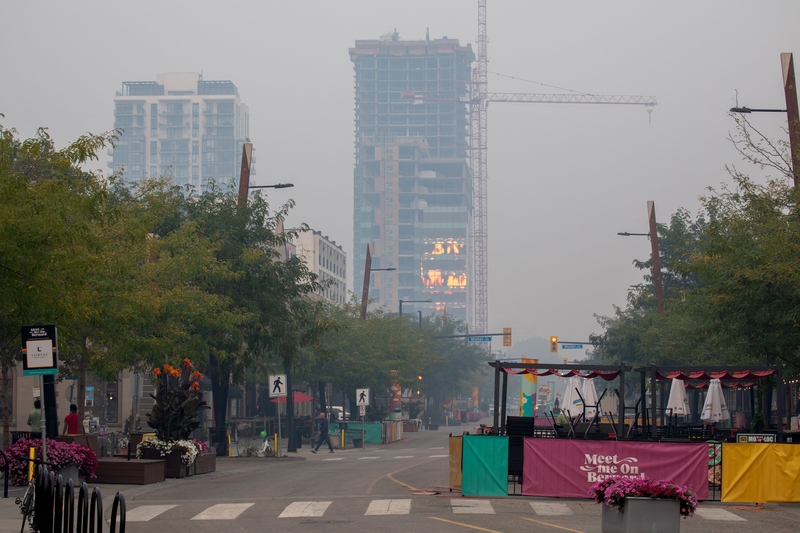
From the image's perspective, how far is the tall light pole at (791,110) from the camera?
23703 mm

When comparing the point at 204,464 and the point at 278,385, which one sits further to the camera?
the point at 278,385

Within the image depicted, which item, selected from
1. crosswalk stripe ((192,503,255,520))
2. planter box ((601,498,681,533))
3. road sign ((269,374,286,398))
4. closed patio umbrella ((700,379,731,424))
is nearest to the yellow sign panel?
planter box ((601,498,681,533))

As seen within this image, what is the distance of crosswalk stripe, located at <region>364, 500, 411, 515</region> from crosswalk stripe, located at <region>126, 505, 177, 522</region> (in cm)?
354

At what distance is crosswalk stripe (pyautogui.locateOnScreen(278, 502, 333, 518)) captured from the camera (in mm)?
17264

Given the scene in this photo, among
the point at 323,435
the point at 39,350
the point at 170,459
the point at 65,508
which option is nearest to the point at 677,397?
the point at 170,459

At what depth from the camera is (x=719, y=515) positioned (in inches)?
705

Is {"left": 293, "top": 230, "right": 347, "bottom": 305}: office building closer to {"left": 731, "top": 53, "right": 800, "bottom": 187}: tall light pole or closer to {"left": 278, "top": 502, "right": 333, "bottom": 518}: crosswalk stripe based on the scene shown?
{"left": 731, "top": 53, "right": 800, "bottom": 187}: tall light pole

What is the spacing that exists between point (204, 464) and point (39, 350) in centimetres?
1108

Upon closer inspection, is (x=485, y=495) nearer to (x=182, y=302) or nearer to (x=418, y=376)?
(x=182, y=302)

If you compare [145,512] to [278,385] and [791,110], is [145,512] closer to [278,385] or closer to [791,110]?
[791,110]

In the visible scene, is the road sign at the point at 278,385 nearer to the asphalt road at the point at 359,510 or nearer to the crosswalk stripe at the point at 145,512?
the asphalt road at the point at 359,510

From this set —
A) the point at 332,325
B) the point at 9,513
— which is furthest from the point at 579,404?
the point at 9,513

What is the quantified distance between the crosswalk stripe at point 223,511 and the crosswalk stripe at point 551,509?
5.14 metres

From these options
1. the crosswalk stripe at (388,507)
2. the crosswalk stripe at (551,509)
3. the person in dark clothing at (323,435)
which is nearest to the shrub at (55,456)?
the crosswalk stripe at (388,507)
